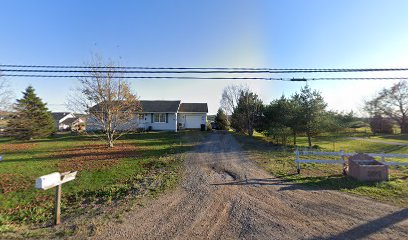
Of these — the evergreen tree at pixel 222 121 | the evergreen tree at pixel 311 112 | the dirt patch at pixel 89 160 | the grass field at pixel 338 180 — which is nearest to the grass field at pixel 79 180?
the dirt patch at pixel 89 160

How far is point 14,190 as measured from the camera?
8375 mm

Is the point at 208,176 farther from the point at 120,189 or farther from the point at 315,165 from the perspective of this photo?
the point at 315,165

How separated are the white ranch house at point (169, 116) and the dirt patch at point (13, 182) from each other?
19.0 metres

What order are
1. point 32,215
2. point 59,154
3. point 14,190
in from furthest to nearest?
point 59,154
point 14,190
point 32,215

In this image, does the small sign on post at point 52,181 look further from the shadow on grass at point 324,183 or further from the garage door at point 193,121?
the garage door at point 193,121

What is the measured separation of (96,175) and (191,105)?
83.1 ft

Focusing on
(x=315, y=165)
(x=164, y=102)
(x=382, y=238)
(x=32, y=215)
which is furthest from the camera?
(x=164, y=102)

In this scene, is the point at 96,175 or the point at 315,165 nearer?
the point at 96,175

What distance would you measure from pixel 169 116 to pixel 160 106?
250 centimetres

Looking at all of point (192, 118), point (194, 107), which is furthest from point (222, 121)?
point (192, 118)

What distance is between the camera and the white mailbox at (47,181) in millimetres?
4453

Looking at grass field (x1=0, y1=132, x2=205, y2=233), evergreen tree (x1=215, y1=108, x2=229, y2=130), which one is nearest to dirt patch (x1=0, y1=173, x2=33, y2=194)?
grass field (x1=0, y1=132, x2=205, y2=233)

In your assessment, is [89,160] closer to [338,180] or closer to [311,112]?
[338,180]

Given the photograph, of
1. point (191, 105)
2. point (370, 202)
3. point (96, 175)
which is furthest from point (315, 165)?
point (191, 105)
